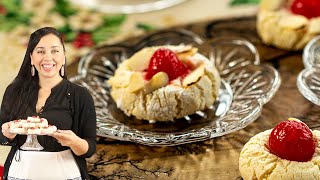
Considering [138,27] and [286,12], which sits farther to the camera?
[138,27]

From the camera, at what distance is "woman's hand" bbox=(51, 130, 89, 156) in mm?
1464

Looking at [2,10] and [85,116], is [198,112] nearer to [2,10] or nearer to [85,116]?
[85,116]

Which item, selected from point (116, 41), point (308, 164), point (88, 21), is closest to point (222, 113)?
point (308, 164)

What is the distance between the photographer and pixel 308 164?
1.61 meters

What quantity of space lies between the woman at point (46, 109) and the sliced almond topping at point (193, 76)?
508 mm

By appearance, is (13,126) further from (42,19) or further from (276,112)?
(42,19)

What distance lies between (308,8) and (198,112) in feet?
1.88

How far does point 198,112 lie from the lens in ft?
6.67

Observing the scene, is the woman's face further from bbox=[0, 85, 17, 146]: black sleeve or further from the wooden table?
the wooden table

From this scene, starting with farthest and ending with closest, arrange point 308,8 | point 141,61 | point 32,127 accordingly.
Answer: point 308,8, point 141,61, point 32,127

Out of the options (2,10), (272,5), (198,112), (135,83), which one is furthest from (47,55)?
(2,10)

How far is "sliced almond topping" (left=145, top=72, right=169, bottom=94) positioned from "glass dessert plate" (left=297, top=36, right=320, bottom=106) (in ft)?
1.34

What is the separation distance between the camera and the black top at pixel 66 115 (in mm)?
1483

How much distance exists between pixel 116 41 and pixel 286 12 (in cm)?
62
